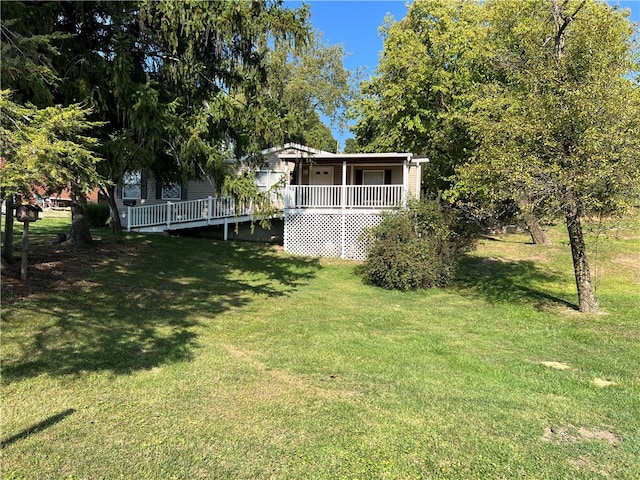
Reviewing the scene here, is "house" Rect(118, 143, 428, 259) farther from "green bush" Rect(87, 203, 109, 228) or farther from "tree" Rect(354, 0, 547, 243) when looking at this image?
"tree" Rect(354, 0, 547, 243)

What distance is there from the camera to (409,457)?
3281mm

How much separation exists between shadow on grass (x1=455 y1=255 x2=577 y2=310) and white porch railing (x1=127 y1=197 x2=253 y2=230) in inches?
371

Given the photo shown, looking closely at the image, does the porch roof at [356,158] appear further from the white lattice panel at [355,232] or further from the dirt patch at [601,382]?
the dirt patch at [601,382]

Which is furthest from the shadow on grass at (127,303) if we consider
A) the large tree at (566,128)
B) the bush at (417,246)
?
the large tree at (566,128)

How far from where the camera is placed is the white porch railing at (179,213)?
17.9m

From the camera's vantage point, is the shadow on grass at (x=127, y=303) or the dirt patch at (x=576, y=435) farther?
the shadow on grass at (x=127, y=303)

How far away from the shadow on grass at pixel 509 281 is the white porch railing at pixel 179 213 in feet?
30.9

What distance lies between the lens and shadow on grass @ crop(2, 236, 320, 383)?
5.15 m

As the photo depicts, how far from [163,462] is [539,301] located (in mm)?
9803

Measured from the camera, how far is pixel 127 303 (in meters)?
7.84

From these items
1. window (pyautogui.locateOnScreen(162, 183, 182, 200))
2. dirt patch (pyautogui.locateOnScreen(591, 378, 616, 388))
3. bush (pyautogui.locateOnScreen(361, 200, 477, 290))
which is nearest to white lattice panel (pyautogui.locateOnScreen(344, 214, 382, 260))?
bush (pyautogui.locateOnScreen(361, 200, 477, 290))

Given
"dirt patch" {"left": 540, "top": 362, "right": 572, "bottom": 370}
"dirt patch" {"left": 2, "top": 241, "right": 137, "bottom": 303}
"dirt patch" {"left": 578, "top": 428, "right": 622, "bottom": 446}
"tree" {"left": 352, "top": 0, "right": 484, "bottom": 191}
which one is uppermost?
"tree" {"left": 352, "top": 0, "right": 484, "bottom": 191}

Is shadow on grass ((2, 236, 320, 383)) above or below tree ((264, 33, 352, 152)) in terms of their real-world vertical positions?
below

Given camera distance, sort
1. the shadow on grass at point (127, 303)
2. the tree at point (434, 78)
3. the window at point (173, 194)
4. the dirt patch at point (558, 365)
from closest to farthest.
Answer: the shadow on grass at point (127, 303) → the dirt patch at point (558, 365) → the tree at point (434, 78) → the window at point (173, 194)
